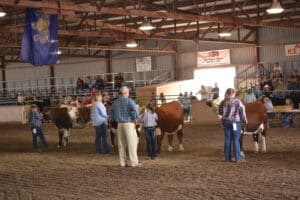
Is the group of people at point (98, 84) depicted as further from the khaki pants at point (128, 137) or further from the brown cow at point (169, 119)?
the khaki pants at point (128, 137)

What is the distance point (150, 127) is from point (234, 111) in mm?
1933

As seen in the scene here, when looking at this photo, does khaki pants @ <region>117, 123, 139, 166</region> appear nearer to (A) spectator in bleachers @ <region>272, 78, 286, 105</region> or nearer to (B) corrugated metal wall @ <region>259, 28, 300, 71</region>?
(A) spectator in bleachers @ <region>272, 78, 286, 105</region>

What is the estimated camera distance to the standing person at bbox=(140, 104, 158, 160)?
10.4m

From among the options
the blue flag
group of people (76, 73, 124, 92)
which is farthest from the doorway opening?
the blue flag

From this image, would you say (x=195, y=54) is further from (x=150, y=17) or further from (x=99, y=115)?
(x=99, y=115)

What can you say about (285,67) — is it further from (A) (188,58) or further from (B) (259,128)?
(B) (259,128)

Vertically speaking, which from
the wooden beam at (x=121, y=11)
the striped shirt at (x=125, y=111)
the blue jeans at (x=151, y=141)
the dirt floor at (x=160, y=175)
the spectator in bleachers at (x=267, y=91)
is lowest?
the dirt floor at (x=160, y=175)

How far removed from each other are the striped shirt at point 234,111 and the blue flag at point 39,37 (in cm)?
704

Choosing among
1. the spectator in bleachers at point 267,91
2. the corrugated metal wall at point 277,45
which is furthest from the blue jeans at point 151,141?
the corrugated metal wall at point 277,45

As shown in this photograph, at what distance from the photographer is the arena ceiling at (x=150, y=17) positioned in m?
16.3

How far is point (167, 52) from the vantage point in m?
33.0

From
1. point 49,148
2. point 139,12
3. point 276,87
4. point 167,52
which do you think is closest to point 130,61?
point 167,52

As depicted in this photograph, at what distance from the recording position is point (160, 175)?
8.65 meters

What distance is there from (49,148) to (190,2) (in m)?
10.0
